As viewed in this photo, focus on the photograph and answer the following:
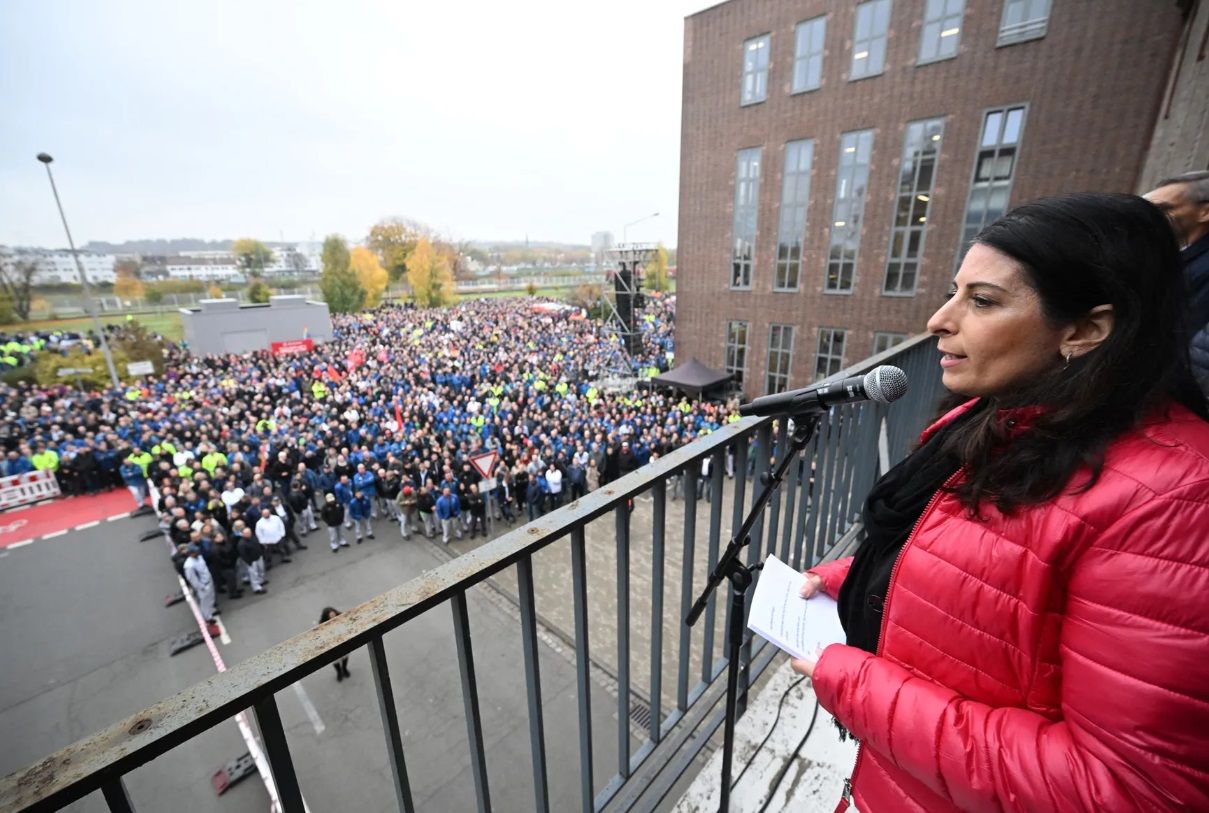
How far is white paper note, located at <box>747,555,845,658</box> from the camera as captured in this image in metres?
1.79

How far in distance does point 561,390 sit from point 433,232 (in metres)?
70.6

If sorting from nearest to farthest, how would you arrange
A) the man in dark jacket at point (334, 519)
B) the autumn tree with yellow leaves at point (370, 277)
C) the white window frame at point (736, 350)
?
the man in dark jacket at point (334, 519)
the white window frame at point (736, 350)
the autumn tree with yellow leaves at point (370, 277)

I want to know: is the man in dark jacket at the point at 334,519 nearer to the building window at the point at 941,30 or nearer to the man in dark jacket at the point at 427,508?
the man in dark jacket at the point at 427,508

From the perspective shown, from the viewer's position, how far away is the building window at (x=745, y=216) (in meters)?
19.8

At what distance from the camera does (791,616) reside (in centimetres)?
191

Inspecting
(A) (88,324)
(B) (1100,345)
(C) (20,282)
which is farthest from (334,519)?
(C) (20,282)

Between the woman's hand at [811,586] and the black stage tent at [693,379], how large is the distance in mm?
Answer: 17513

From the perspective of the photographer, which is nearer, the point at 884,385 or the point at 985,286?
the point at 985,286

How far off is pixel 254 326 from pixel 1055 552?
135 feet

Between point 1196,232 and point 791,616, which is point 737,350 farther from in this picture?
point 791,616

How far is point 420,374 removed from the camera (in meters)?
23.5

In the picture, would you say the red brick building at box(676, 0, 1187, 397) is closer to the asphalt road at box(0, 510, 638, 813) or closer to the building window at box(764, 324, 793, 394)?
the building window at box(764, 324, 793, 394)

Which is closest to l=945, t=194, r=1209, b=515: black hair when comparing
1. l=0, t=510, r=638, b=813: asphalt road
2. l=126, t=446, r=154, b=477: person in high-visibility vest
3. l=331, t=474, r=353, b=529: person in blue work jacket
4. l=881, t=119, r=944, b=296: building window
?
l=0, t=510, r=638, b=813: asphalt road

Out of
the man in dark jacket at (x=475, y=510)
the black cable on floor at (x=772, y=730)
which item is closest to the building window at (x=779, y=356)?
the man in dark jacket at (x=475, y=510)
